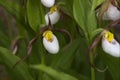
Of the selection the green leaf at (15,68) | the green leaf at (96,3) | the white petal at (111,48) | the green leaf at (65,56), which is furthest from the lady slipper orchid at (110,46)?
the green leaf at (15,68)

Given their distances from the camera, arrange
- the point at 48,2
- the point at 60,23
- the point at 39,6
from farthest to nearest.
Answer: the point at 60,23 → the point at 39,6 → the point at 48,2

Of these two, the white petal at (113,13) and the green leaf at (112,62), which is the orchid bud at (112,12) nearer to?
the white petal at (113,13)

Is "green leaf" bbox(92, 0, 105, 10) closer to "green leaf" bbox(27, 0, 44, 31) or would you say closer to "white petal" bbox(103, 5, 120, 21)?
"white petal" bbox(103, 5, 120, 21)

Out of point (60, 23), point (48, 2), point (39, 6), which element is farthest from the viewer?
point (60, 23)

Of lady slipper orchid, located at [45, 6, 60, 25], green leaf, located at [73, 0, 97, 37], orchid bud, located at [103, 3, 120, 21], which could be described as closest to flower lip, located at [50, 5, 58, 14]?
lady slipper orchid, located at [45, 6, 60, 25]

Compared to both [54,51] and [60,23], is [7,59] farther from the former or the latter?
[60,23]

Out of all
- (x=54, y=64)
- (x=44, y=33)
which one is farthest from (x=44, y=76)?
(x=44, y=33)

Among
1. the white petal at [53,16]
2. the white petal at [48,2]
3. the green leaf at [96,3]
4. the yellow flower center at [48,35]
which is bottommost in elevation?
the yellow flower center at [48,35]
